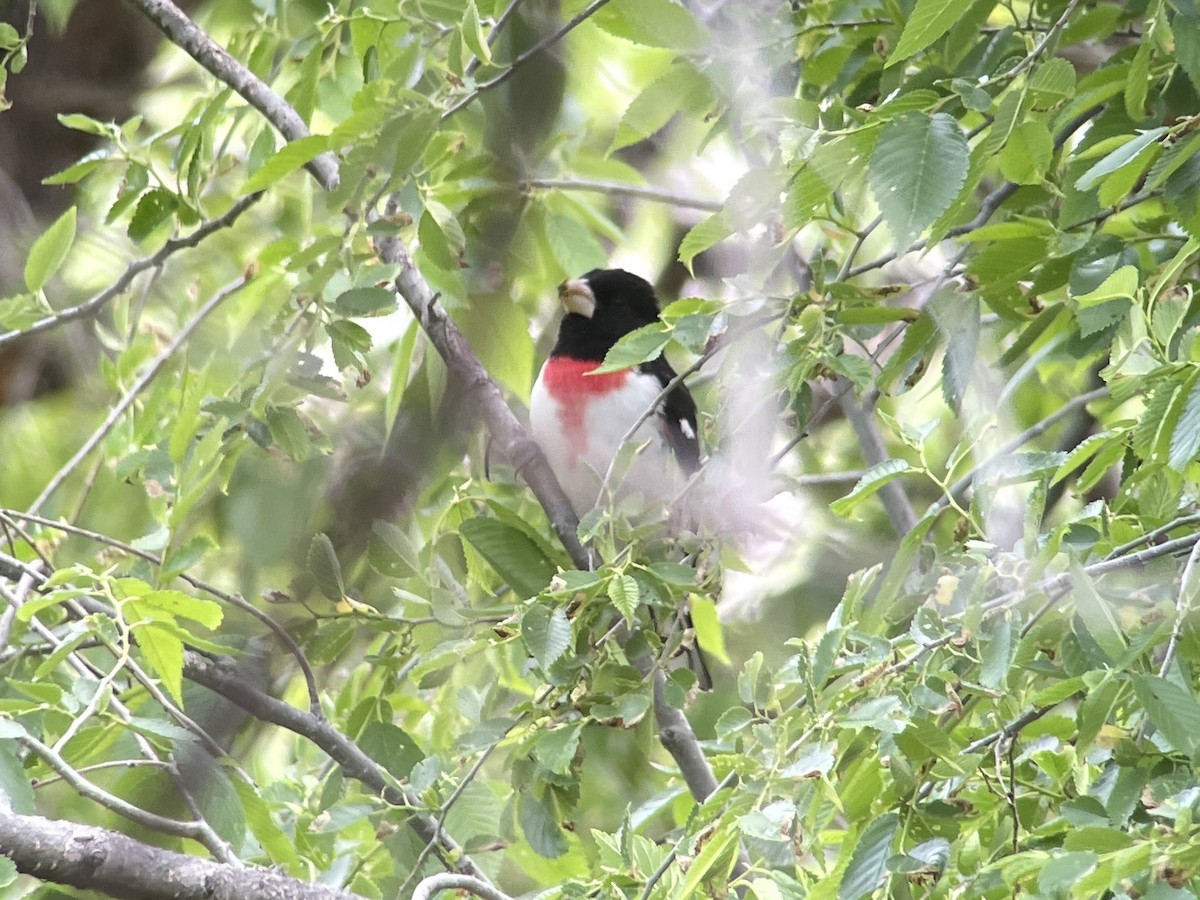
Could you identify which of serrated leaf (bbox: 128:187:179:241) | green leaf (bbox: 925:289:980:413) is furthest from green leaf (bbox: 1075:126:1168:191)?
serrated leaf (bbox: 128:187:179:241)

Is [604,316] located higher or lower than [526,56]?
lower

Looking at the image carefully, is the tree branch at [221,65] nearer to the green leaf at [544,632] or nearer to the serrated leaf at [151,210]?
the serrated leaf at [151,210]

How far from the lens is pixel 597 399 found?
3.24 m

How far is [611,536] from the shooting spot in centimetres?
186

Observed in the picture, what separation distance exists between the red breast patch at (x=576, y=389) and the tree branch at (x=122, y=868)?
164 cm

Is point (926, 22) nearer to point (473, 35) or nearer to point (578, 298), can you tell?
point (473, 35)

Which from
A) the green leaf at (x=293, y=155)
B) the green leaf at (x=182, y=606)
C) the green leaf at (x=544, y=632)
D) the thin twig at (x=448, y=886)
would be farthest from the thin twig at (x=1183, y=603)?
the green leaf at (x=293, y=155)

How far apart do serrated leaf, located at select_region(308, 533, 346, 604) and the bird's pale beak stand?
138 cm

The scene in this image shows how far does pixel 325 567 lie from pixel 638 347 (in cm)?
45

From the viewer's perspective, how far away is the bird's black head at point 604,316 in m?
3.41

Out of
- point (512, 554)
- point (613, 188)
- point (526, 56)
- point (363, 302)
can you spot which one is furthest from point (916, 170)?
point (613, 188)

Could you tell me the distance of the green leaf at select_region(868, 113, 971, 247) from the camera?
1449 mm

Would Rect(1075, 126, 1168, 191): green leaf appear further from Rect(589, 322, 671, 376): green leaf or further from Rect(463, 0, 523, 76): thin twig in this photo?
Rect(463, 0, 523, 76): thin twig

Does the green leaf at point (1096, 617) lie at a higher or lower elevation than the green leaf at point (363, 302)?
lower
